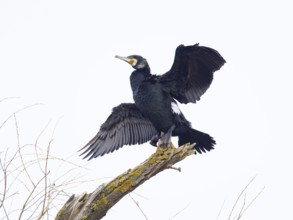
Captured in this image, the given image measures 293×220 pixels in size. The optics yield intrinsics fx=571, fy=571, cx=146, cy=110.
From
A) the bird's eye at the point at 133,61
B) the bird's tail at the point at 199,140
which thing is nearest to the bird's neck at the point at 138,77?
the bird's eye at the point at 133,61

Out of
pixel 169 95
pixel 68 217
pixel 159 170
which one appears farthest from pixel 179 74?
pixel 68 217

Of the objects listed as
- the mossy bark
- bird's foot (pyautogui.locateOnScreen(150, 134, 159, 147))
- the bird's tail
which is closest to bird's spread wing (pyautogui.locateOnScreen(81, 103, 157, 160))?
bird's foot (pyautogui.locateOnScreen(150, 134, 159, 147))

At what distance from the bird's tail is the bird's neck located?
71cm

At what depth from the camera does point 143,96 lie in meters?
5.85

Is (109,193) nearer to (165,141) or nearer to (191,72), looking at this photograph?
(165,141)

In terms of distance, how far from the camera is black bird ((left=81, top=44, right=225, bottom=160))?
580 centimetres

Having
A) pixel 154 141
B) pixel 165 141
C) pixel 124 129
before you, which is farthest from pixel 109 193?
pixel 124 129

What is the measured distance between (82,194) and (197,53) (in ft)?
9.49

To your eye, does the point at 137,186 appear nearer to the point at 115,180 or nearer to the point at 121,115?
the point at 115,180

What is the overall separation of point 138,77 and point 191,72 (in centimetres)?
58

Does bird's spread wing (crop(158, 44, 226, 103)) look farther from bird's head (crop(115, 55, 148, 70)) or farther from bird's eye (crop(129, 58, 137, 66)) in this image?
bird's eye (crop(129, 58, 137, 66))

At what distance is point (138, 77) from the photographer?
240 inches

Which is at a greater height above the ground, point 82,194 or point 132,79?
point 132,79

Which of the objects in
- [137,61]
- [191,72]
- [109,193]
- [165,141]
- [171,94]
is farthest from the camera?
[137,61]
